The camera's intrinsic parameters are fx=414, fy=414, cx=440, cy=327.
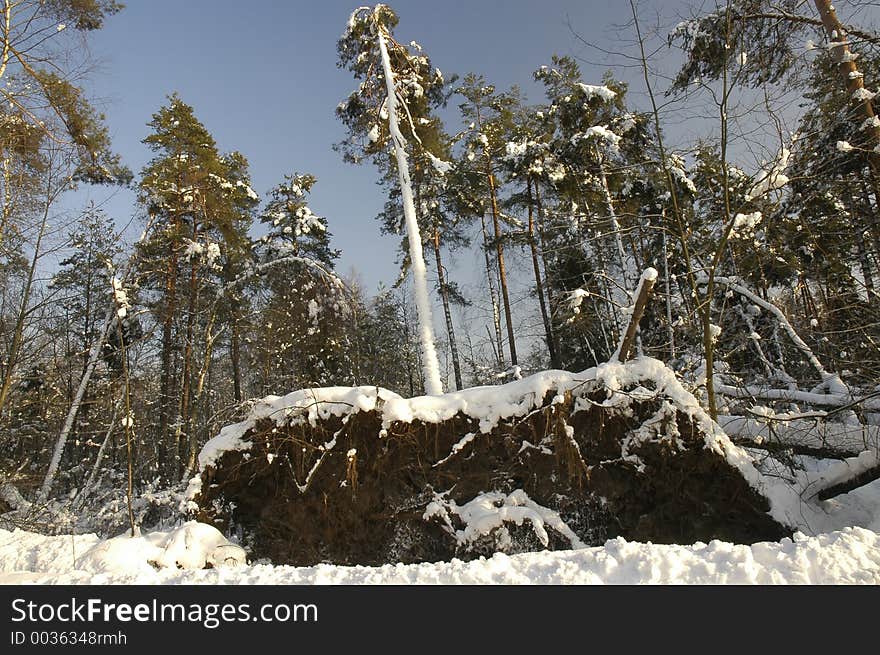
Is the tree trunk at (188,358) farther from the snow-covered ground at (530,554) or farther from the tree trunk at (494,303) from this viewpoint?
the tree trunk at (494,303)

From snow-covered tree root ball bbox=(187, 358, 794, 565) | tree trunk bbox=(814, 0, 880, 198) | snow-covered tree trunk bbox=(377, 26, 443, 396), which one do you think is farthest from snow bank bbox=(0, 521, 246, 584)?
tree trunk bbox=(814, 0, 880, 198)

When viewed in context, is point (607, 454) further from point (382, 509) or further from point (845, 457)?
point (382, 509)

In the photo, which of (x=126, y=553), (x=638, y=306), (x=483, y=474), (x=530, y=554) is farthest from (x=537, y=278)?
(x=126, y=553)

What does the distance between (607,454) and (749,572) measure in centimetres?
281

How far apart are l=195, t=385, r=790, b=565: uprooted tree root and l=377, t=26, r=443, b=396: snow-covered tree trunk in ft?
11.8

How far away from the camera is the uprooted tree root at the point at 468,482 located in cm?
502

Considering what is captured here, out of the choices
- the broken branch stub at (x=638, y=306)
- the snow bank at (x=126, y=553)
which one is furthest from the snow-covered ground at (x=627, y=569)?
the broken branch stub at (x=638, y=306)

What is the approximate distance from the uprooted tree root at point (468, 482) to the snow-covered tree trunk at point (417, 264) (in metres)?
3.61

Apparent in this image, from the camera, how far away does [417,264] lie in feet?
35.3

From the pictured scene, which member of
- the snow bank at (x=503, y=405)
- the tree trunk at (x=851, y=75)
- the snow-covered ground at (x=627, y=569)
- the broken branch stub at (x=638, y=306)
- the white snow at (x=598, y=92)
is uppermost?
the white snow at (x=598, y=92)

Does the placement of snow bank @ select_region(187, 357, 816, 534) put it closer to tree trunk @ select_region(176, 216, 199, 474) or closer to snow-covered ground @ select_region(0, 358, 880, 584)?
snow-covered ground @ select_region(0, 358, 880, 584)

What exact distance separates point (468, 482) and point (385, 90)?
11757 mm

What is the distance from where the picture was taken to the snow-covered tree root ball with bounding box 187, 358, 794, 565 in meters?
5.00
